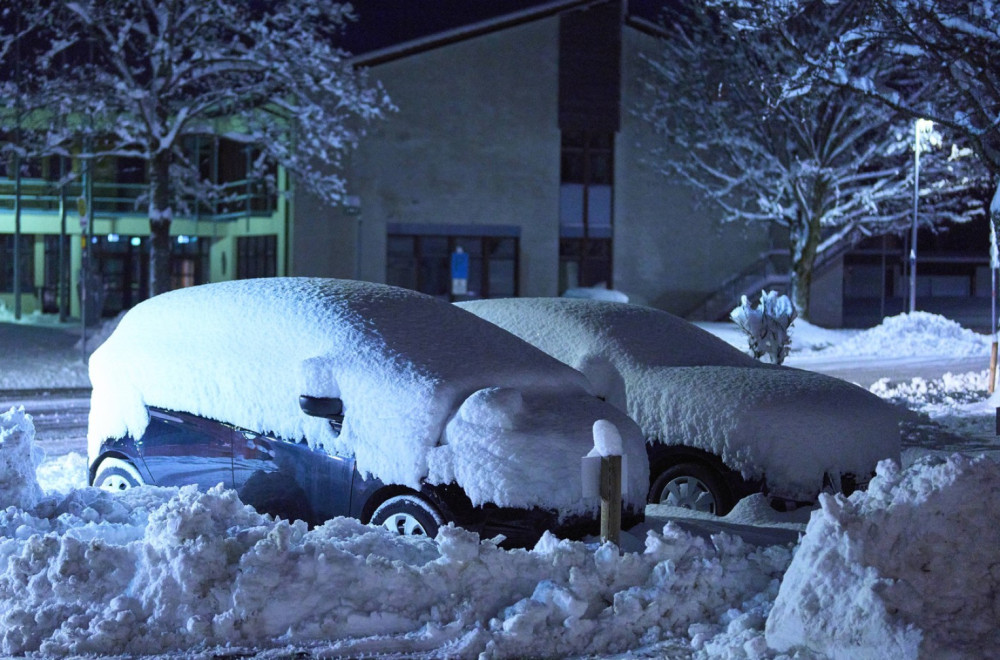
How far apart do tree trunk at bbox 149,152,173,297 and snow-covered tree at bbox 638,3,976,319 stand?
50.9 feet

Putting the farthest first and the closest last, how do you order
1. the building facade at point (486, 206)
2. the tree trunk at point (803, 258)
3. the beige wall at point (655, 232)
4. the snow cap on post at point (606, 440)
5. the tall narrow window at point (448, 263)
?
the beige wall at point (655, 232)
the tall narrow window at point (448, 263)
the building facade at point (486, 206)
the tree trunk at point (803, 258)
the snow cap on post at point (606, 440)

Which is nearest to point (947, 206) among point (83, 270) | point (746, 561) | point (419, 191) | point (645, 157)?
point (645, 157)

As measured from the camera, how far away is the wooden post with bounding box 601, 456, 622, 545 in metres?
5.96

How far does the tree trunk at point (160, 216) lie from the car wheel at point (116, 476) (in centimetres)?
1692

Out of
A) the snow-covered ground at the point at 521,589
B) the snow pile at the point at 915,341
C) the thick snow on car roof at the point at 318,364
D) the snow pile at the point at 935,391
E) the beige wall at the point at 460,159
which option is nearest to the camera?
the snow-covered ground at the point at 521,589

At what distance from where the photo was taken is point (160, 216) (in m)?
24.2

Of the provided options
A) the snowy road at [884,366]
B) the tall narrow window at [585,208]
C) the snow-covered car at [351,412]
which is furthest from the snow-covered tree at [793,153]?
the snow-covered car at [351,412]

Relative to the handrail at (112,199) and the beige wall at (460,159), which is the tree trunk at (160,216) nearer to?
the beige wall at (460,159)

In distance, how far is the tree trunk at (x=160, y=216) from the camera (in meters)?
24.1

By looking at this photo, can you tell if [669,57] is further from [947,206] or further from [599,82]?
[947,206]

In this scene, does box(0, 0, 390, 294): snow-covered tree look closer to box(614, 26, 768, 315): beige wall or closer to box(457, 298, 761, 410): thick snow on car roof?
box(614, 26, 768, 315): beige wall

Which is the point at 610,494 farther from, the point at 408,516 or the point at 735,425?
the point at 735,425

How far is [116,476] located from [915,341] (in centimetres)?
2353

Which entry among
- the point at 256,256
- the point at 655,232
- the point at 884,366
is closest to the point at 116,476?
the point at 884,366
